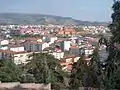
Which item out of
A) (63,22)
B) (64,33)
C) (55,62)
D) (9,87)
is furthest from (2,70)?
(63,22)

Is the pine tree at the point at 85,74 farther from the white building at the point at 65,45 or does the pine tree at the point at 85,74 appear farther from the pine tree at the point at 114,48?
the white building at the point at 65,45

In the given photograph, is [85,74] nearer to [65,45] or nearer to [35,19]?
[65,45]

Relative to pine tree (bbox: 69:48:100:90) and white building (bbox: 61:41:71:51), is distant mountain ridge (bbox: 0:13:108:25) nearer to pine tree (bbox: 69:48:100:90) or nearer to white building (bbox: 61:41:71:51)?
white building (bbox: 61:41:71:51)

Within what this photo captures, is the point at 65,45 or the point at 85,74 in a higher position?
the point at 85,74

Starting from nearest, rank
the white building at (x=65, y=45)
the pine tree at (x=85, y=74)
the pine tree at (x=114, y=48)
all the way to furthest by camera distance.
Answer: the pine tree at (x=114, y=48) < the pine tree at (x=85, y=74) < the white building at (x=65, y=45)

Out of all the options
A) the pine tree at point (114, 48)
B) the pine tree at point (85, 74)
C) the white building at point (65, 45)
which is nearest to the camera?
the pine tree at point (114, 48)

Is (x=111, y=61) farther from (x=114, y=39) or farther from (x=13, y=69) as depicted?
(x=13, y=69)

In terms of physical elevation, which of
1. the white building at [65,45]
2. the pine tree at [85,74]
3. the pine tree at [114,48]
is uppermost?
the pine tree at [114,48]

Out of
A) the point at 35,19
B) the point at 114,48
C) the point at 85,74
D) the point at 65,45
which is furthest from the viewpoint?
the point at 35,19

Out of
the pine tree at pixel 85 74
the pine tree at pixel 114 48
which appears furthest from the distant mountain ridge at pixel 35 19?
the pine tree at pixel 114 48

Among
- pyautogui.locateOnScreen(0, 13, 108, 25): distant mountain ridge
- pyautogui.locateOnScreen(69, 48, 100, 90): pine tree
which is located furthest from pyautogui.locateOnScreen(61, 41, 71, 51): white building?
pyautogui.locateOnScreen(0, 13, 108, 25): distant mountain ridge

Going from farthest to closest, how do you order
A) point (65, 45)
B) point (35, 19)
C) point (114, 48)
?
1. point (35, 19)
2. point (65, 45)
3. point (114, 48)

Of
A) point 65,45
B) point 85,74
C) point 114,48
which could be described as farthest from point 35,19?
point 114,48
